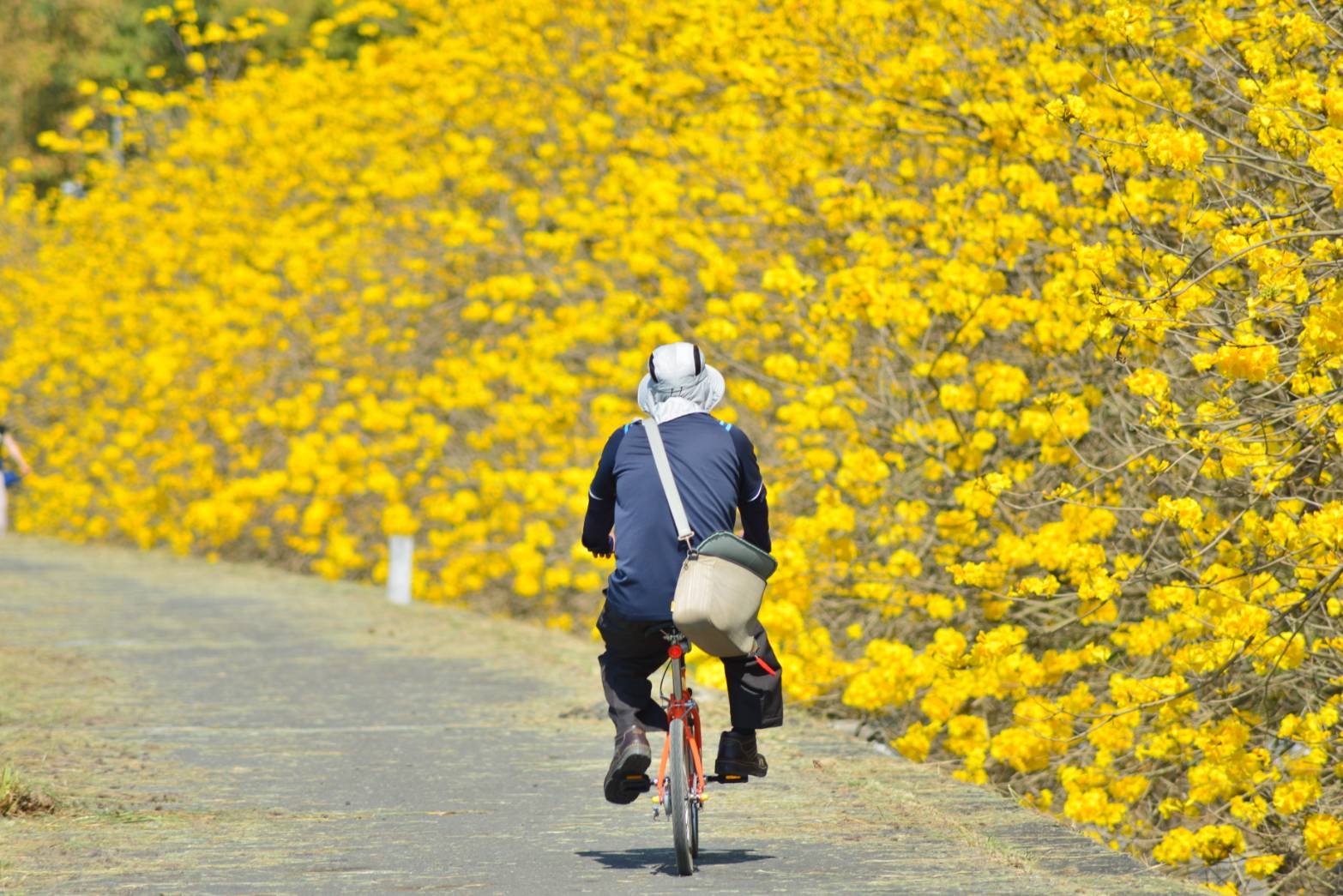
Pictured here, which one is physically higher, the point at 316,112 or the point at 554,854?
the point at 316,112

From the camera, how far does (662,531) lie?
21.7ft

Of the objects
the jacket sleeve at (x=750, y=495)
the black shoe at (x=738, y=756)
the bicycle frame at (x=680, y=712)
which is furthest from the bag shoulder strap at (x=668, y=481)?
the black shoe at (x=738, y=756)

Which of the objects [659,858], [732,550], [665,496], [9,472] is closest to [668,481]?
[665,496]

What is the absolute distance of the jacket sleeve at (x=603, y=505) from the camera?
22.5ft

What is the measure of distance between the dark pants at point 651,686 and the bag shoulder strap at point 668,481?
16.6 inches

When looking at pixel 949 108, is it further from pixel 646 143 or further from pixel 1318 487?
pixel 646 143

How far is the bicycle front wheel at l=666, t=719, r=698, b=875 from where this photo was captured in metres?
6.39

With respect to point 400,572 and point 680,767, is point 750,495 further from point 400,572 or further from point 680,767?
point 400,572

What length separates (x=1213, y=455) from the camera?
854cm

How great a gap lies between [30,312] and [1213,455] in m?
24.7

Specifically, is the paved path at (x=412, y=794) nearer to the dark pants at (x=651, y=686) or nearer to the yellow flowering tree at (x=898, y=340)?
the dark pants at (x=651, y=686)

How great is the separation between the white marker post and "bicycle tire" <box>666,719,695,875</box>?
11.7m

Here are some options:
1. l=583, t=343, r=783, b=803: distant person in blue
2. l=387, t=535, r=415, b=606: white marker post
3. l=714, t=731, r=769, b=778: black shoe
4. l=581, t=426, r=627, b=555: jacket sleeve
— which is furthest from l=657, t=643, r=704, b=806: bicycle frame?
l=387, t=535, r=415, b=606: white marker post

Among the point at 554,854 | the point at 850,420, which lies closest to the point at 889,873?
the point at 554,854
